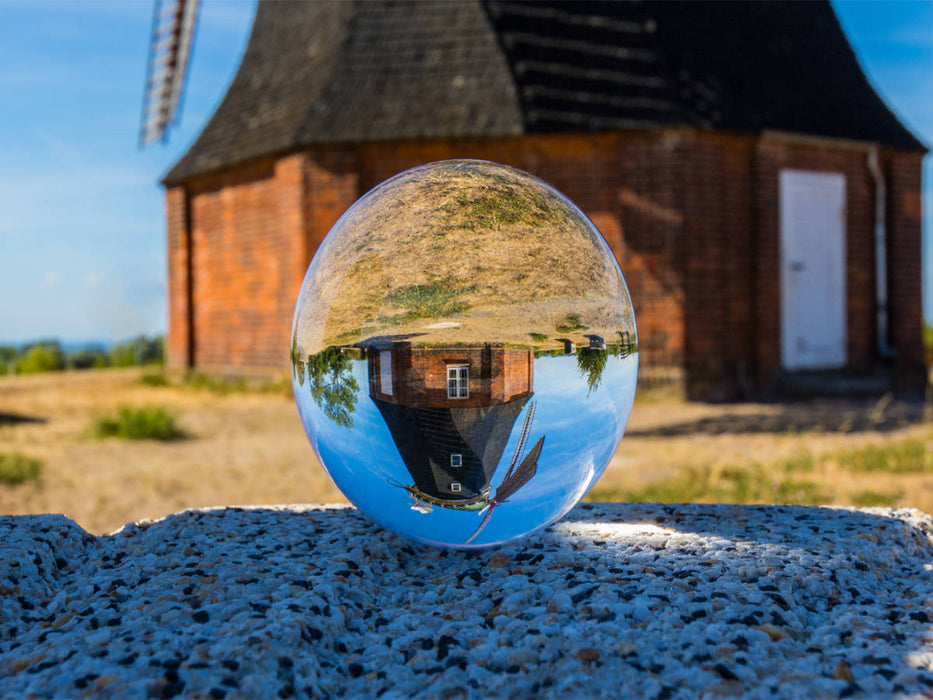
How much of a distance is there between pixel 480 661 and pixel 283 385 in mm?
13251

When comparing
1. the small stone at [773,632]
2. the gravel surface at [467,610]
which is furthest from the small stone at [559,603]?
the small stone at [773,632]

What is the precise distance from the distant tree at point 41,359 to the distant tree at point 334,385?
77.2 feet

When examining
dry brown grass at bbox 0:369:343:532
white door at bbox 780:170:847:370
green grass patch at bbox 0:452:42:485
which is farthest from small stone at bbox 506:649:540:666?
white door at bbox 780:170:847:370

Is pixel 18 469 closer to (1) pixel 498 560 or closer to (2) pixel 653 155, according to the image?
(1) pixel 498 560

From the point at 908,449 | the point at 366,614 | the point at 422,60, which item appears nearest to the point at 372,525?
the point at 366,614

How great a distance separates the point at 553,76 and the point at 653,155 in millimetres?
2252

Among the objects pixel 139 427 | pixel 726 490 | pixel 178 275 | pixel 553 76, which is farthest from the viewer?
pixel 178 275

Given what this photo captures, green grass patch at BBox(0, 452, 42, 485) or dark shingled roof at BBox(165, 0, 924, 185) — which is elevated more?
dark shingled roof at BBox(165, 0, 924, 185)

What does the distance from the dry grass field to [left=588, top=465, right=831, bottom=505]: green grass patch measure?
16 millimetres

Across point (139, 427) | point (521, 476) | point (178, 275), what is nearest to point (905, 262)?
point (139, 427)

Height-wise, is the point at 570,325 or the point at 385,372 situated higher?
the point at 570,325

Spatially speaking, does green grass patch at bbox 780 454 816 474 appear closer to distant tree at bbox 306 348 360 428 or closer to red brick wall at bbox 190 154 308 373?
distant tree at bbox 306 348 360 428

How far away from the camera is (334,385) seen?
2.49m

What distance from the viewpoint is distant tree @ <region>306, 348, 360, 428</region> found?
245 centimetres
